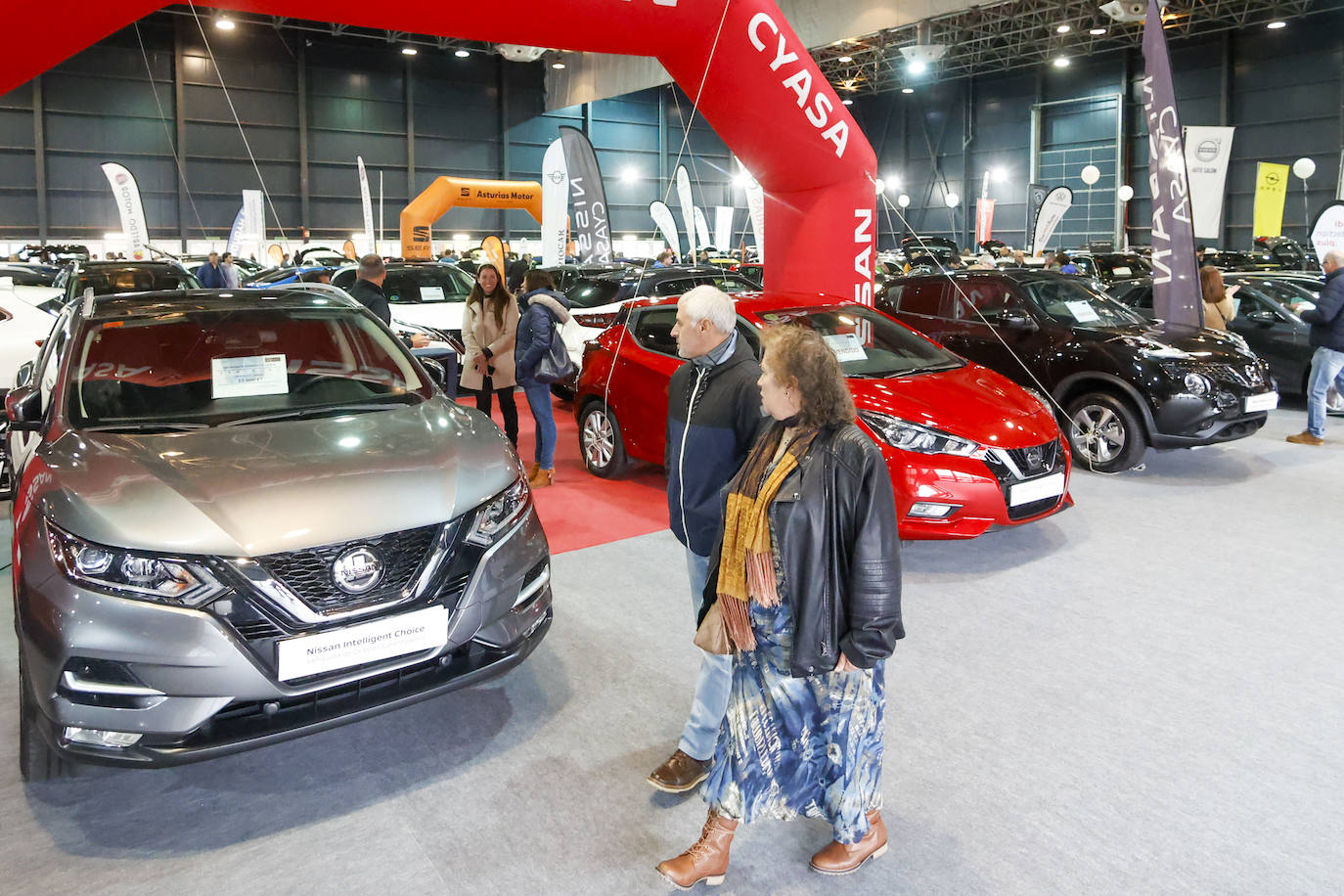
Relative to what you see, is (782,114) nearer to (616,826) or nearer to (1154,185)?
(1154,185)

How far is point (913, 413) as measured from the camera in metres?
4.92

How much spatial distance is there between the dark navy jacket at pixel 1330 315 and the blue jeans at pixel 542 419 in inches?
240

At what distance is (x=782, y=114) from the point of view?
6020 mm

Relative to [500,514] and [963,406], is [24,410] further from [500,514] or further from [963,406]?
[963,406]

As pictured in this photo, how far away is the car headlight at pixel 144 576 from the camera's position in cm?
249

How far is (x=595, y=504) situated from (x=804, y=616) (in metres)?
4.16

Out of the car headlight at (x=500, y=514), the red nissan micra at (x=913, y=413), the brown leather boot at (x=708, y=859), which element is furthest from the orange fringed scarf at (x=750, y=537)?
the red nissan micra at (x=913, y=413)

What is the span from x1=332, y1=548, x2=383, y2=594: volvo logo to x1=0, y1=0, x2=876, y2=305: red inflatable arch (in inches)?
129

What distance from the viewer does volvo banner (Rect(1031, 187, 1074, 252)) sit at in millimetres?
21391

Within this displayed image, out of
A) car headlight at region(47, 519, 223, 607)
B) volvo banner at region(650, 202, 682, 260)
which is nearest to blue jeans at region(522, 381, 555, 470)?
car headlight at region(47, 519, 223, 607)

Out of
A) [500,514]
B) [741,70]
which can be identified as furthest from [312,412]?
[741,70]

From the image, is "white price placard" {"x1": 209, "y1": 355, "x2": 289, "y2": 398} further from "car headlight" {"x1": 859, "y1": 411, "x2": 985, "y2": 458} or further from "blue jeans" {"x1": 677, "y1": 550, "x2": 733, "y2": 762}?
"car headlight" {"x1": 859, "y1": 411, "x2": 985, "y2": 458}

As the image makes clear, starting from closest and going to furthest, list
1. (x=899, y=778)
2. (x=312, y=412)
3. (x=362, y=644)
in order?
(x=362, y=644), (x=899, y=778), (x=312, y=412)

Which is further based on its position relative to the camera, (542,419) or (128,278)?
(128,278)
